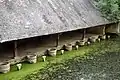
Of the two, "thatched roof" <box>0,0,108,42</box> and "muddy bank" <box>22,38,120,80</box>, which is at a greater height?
"thatched roof" <box>0,0,108,42</box>

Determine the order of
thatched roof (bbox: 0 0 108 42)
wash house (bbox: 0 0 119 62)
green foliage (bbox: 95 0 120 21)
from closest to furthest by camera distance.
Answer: thatched roof (bbox: 0 0 108 42), wash house (bbox: 0 0 119 62), green foliage (bbox: 95 0 120 21)

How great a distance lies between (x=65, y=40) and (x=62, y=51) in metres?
1.98

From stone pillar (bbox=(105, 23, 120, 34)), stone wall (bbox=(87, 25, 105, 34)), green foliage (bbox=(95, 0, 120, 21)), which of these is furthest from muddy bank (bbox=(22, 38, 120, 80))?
stone pillar (bbox=(105, 23, 120, 34))

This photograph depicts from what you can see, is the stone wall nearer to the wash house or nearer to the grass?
the wash house

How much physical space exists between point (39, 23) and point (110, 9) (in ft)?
26.8

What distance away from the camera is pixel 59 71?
13547 mm

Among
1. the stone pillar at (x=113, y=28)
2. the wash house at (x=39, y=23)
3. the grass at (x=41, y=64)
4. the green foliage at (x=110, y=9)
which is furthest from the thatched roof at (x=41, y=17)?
the stone pillar at (x=113, y=28)

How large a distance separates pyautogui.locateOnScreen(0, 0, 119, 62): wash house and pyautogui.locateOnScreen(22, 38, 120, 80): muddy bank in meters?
2.05

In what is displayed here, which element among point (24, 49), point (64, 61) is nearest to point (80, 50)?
point (64, 61)

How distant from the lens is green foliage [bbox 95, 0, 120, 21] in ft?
69.8

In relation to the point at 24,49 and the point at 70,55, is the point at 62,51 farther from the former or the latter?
the point at 24,49

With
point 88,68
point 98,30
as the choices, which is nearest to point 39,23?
point 88,68

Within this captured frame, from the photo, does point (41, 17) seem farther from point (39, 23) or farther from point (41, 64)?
point (41, 64)

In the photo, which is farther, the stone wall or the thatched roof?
the stone wall
